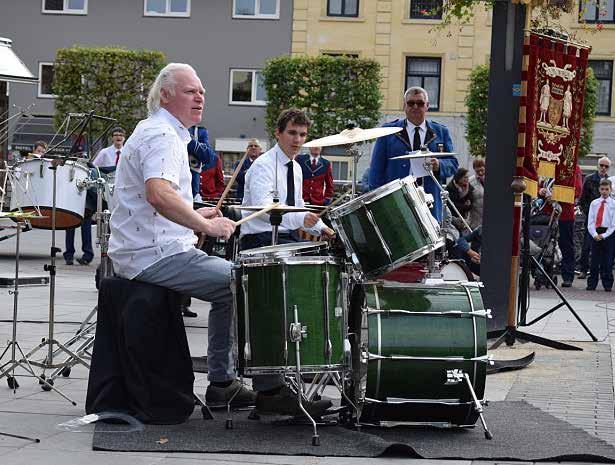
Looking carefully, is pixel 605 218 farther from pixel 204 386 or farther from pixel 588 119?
pixel 588 119

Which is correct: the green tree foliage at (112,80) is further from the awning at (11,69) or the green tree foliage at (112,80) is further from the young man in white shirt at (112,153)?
the awning at (11,69)

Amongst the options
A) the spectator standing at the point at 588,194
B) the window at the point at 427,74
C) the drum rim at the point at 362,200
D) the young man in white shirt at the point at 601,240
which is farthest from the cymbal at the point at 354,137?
the window at the point at 427,74

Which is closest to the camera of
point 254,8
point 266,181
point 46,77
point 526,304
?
point 266,181

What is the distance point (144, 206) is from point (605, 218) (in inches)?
540

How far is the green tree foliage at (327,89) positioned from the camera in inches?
1548

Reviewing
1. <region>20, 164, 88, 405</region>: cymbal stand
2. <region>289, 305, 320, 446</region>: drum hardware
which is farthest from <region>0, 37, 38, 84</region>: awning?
<region>289, 305, 320, 446</region>: drum hardware

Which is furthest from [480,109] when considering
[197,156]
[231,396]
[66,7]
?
[231,396]

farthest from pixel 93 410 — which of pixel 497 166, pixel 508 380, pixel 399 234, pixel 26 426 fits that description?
pixel 497 166

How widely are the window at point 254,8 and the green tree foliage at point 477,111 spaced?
28.1ft

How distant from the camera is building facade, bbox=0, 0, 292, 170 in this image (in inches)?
1721

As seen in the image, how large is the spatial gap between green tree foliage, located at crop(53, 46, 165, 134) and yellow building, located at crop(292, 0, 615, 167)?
5.80m

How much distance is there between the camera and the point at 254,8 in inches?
1726

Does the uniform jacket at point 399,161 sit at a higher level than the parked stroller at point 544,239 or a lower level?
higher

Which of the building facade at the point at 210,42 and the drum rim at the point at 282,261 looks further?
the building facade at the point at 210,42
